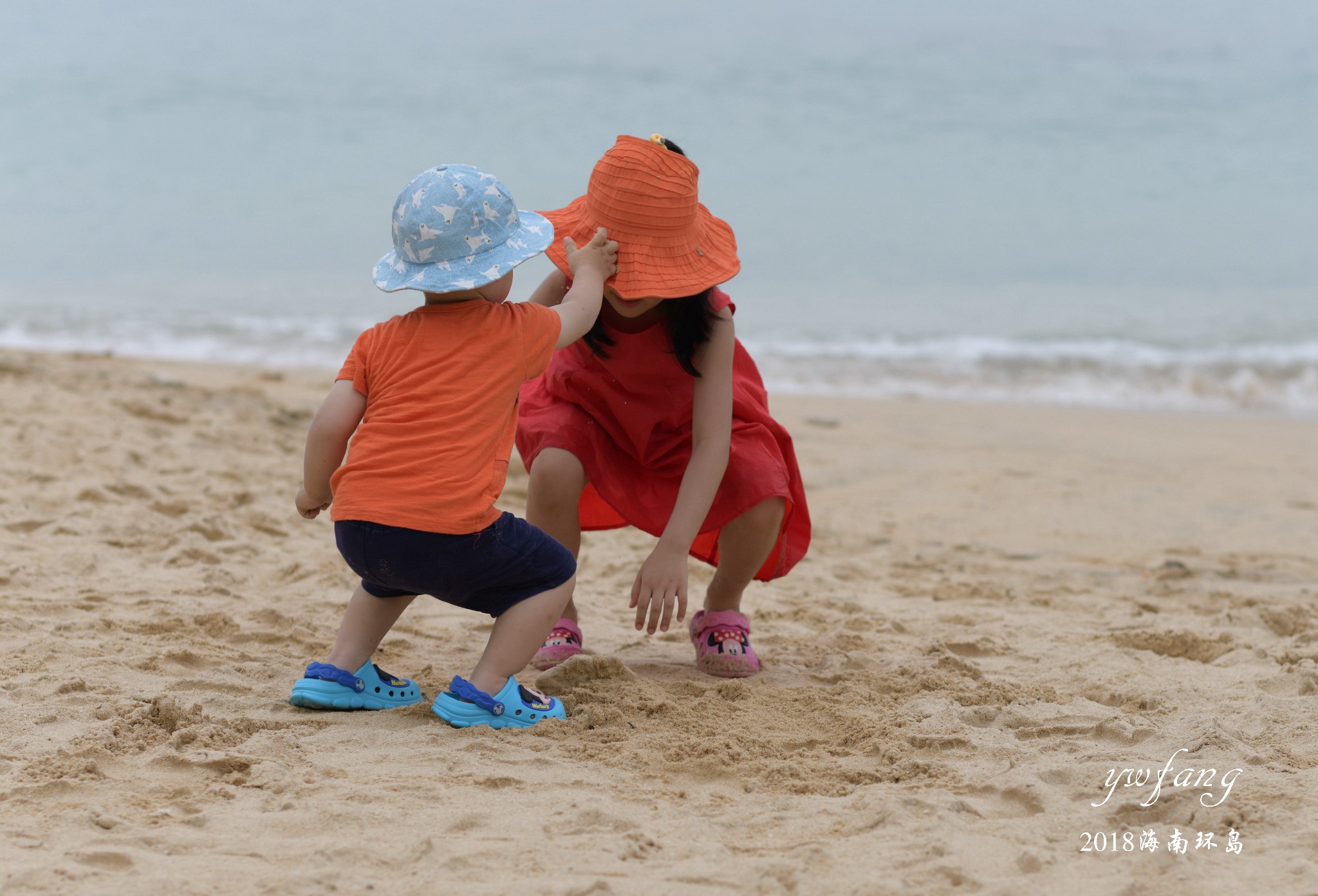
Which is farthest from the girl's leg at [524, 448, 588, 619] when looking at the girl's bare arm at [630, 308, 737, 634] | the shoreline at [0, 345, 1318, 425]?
the shoreline at [0, 345, 1318, 425]

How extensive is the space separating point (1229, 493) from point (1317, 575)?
43.9 inches

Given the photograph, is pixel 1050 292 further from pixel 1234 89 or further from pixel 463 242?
pixel 1234 89

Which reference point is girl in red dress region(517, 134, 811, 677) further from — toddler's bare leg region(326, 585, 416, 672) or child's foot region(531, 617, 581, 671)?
toddler's bare leg region(326, 585, 416, 672)

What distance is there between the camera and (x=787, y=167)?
14.6m

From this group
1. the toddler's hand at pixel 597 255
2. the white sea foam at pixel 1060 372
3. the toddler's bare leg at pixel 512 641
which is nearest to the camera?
the toddler's bare leg at pixel 512 641

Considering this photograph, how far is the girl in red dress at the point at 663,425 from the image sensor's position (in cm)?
230

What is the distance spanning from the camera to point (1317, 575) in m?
3.61

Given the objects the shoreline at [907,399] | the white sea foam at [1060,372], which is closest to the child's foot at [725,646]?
the shoreline at [907,399]

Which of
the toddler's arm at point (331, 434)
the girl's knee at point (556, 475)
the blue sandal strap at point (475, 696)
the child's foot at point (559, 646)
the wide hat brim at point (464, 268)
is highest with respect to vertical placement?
the wide hat brim at point (464, 268)

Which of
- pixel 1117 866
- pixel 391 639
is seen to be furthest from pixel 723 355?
pixel 1117 866

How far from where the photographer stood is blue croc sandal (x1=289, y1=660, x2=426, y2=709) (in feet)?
6.96

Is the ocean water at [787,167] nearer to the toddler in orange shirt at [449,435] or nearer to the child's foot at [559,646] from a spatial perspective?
the child's foot at [559,646]

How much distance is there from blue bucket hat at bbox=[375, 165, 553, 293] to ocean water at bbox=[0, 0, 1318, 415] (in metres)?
5.41

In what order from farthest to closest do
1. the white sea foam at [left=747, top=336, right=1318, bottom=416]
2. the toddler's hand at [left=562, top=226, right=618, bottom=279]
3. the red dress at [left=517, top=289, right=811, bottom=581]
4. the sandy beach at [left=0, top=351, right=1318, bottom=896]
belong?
1. the white sea foam at [left=747, top=336, right=1318, bottom=416]
2. the red dress at [left=517, top=289, right=811, bottom=581]
3. the toddler's hand at [left=562, top=226, right=618, bottom=279]
4. the sandy beach at [left=0, top=351, right=1318, bottom=896]
